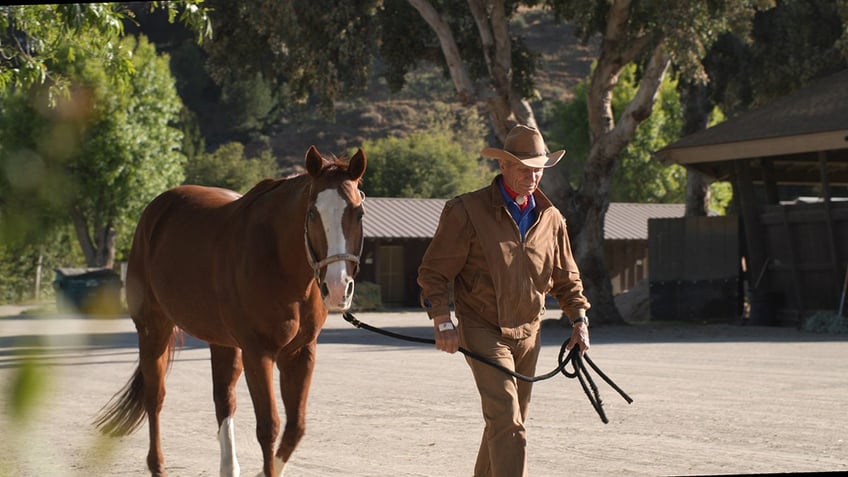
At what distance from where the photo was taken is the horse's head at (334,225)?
566 centimetres

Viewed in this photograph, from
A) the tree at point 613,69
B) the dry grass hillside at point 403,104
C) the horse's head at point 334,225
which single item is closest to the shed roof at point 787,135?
the tree at point 613,69

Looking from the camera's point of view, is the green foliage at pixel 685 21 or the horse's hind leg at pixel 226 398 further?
the green foliage at pixel 685 21

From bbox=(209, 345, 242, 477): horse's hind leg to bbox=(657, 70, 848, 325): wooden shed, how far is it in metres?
17.3

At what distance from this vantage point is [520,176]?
17.6ft

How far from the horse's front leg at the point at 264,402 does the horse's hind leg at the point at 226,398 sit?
49 cm

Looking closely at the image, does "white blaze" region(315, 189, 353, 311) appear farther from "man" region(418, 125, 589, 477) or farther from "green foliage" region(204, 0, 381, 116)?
"green foliage" region(204, 0, 381, 116)

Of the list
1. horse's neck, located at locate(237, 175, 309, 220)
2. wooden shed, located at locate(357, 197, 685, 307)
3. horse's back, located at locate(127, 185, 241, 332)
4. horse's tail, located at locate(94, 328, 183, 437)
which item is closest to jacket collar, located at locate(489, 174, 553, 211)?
horse's neck, located at locate(237, 175, 309, 220)

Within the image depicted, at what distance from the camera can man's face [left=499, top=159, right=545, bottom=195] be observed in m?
5.38

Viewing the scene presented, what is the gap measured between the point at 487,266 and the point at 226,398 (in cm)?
261

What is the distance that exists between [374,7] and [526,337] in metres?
18.6

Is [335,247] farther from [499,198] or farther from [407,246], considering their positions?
[407,246]

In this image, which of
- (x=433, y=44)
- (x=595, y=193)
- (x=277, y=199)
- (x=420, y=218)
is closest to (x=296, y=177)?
(x=277, y=199)

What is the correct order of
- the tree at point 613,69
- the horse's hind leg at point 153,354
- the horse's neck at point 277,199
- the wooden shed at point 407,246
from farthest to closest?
the wooden shed at point 407,246 → the tree at point 613,69 → the horse's hind leg at point 153,354 → the horse's neck at point 277,199

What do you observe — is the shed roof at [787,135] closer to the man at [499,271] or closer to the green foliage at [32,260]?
the man at [499,271]
